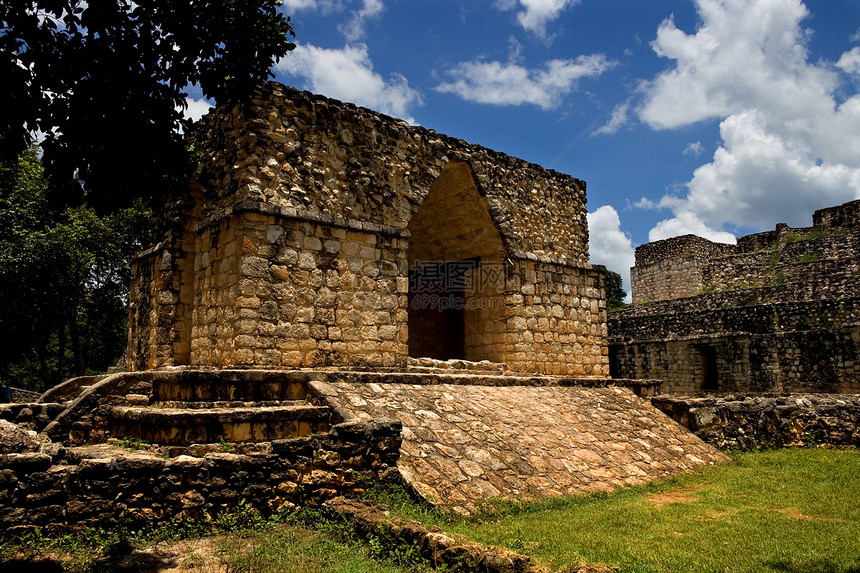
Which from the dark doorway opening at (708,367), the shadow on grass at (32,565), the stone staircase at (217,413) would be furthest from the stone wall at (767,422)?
the dark doorway opening at (708,367)

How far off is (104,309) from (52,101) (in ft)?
63.3

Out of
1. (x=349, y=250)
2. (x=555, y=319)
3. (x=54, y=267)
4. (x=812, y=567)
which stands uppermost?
(x=54, y=267)

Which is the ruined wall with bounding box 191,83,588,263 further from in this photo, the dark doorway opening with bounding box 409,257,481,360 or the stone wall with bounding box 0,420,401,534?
the stone wall with bounding box 0,420,401,534

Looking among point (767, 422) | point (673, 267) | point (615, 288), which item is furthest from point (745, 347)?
point (615, 288)

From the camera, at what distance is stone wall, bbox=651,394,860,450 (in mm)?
10297

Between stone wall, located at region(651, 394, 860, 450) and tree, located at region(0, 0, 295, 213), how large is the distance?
8616mm

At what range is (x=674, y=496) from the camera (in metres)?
6.99

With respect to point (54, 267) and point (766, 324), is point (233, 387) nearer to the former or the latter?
point (54, 267)

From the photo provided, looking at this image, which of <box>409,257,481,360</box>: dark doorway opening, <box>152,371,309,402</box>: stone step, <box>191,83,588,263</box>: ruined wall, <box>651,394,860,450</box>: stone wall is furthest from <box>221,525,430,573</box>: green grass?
<box>409,257,481,360</box>: dark doorway opening

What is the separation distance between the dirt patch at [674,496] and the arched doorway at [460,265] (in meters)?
4.54

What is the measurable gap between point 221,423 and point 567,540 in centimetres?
348

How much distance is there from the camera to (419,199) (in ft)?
33.5

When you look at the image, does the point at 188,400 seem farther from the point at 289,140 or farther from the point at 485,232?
the point at 485,232

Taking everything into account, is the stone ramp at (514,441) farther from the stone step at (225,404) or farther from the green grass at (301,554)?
the green grass at (301,554)
